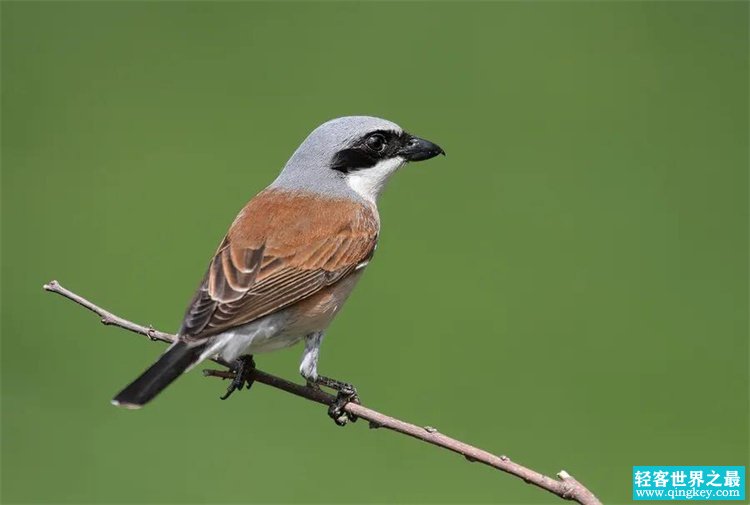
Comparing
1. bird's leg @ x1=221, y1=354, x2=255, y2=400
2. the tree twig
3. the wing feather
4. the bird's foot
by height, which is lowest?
the tree twig

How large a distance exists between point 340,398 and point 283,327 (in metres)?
0.29

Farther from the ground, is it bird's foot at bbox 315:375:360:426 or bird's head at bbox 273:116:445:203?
bird's head at bbox 273:116:445:203

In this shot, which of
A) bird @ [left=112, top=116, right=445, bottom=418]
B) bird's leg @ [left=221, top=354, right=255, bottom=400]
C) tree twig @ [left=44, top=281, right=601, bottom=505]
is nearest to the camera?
tree twig @ [left=44, top=281, right=601, bottom=505]

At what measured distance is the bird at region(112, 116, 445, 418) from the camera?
3446mm

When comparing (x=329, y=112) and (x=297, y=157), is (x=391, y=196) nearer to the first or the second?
(x=329, y=112)

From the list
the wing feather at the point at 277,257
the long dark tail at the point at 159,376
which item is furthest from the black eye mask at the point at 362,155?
the long dark tail at the point at 159,376

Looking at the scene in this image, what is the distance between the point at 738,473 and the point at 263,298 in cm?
192

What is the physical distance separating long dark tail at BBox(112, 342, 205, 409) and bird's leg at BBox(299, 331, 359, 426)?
16.8 inches

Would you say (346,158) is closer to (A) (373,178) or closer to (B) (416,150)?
(A) (373,178)

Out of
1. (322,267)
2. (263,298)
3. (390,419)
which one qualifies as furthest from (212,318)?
(390,419)

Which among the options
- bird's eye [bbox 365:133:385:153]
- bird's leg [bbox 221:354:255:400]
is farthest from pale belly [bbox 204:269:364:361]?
bird's eye [bbox 365:133:385:153]

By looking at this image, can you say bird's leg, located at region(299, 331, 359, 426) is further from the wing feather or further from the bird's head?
the bird's head

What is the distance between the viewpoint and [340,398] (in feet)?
11.7

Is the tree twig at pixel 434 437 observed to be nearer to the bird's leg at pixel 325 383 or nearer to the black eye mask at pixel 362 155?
the bird's leg at pixel 325 383
